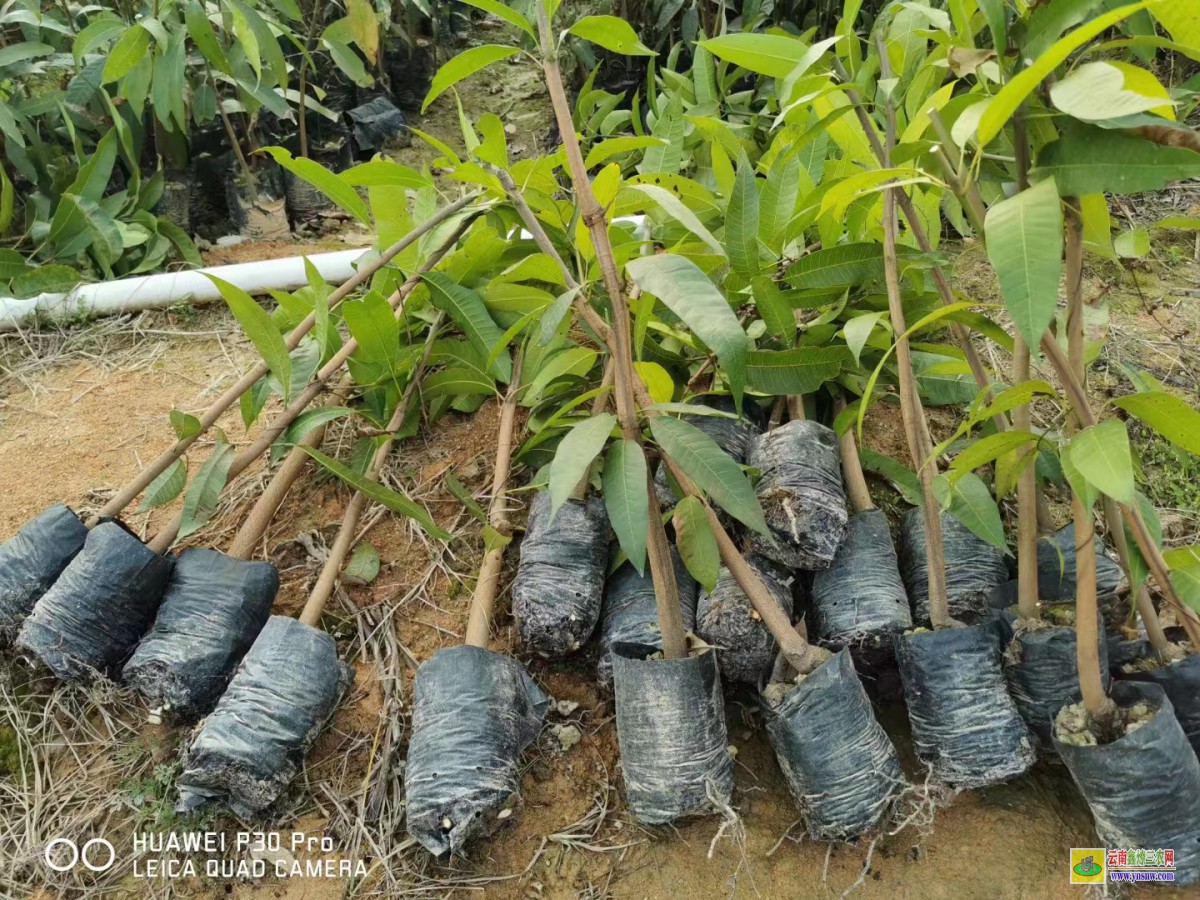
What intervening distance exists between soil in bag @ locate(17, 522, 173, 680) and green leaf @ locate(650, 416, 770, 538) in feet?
2.58

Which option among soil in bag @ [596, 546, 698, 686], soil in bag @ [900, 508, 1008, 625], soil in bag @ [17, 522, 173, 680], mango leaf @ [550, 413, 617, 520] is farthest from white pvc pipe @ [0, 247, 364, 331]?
soil in bag @ [900, 508, 1008, 625]

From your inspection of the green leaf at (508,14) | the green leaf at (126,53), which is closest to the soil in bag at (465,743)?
the green leaf at (508,14)

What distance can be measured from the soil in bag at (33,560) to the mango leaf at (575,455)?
811 millimetres

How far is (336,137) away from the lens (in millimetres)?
2838

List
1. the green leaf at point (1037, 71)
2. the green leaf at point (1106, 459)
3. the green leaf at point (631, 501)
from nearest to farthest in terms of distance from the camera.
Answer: the green leaf at point (1037, 71) < the green leaf at point (1106, 459) < the green leaf at point (631, 501)

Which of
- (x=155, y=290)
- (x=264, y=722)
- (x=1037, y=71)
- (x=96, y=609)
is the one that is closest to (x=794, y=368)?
(x=1037, y=71)

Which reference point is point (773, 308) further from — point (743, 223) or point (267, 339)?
point (267, 339)

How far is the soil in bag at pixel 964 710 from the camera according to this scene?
107 centimetres

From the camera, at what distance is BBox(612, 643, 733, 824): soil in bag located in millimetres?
1080

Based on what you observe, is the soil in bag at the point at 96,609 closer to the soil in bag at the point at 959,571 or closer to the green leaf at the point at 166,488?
the green leaf at the point at 166,488

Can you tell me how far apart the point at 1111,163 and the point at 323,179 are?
3.80 feet

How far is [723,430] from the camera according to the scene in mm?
1389

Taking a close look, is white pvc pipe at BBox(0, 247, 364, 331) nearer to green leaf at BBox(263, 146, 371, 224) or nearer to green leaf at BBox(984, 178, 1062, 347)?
green leaf at BBox(263, 146, 371, 224)

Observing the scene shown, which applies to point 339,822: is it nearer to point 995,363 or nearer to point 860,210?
point 860,210
